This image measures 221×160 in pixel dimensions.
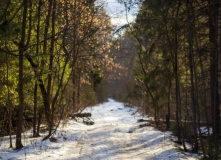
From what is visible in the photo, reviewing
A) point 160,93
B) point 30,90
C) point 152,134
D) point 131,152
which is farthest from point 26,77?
point 160,93

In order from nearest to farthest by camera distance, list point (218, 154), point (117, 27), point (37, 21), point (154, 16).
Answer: point (218, 154), point (37, 21), point (154, 16), point (117, 27)

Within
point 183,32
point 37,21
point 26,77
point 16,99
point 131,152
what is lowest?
point 131,152

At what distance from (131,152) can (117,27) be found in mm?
6611

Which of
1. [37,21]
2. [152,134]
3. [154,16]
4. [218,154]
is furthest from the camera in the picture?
[152,134]

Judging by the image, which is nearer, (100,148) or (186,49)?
(100,148)

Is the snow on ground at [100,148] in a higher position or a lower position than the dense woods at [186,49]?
lower

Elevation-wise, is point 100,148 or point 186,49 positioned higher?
point 186,49

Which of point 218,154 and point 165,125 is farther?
point 165,125

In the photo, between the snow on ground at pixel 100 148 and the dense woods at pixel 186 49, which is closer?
the snow on ground at pixel 100 148

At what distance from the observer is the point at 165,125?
13.4m

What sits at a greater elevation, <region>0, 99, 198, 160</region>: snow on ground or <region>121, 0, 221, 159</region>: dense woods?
<region>121, 0, 221, 159</region>: dense woods

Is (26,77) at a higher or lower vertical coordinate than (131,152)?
higher

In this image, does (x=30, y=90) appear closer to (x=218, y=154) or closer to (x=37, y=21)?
(x=37, y=21)

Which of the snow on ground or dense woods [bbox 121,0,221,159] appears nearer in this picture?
the snow on ground
